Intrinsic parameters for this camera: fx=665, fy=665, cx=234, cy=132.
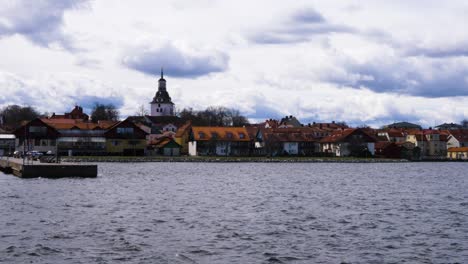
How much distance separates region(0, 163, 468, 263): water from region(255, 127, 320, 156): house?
86.2 meters

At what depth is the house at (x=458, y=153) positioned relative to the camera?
15562cm

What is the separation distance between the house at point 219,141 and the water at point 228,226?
82.1 metres

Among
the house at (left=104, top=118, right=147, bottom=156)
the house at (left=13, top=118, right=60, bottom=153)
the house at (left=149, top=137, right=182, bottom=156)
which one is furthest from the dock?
the house at (left=149, top=137, right=182, bottom=156)

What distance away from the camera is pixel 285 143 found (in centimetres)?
14162

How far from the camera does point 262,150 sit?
13988cm

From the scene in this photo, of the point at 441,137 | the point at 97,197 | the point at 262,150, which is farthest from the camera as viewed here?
the point at 441,137

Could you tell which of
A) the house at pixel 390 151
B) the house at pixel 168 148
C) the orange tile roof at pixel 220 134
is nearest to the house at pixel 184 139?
the house at pixel 168 148

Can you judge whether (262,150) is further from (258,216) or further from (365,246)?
(365,246)

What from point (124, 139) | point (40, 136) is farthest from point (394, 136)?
point (40, 136)

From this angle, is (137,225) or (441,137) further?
(441,137)

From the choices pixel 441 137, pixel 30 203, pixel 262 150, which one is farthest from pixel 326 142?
pixel 30 203

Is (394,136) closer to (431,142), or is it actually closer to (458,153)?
(431,142)

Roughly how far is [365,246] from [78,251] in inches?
433

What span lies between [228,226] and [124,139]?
9691 centimetres
